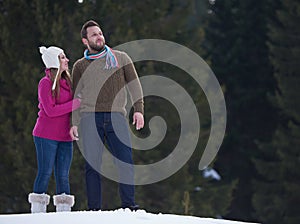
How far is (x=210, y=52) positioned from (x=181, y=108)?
21.4 feet

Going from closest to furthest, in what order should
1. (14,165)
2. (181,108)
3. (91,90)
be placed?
(91,90)
(14,165)
(181,108)

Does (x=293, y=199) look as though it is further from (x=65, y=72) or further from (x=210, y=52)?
(x=65, y=72)

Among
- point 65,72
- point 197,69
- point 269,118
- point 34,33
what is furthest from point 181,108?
point 65,72

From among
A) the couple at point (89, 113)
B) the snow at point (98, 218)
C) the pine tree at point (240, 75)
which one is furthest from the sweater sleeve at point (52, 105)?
the pine tree at point (240, 75)

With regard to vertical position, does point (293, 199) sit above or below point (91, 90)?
below

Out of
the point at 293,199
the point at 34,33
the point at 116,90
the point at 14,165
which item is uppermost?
the point at 34,33

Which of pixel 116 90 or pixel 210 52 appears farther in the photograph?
pixel 210 52

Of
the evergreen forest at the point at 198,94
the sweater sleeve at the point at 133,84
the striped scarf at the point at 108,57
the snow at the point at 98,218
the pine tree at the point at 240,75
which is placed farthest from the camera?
the pine tree at the point at 240,75

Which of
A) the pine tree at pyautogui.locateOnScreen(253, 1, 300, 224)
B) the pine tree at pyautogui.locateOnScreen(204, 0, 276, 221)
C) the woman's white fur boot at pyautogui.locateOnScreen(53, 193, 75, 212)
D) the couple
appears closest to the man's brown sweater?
the couple

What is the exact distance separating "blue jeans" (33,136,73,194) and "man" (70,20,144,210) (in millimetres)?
240

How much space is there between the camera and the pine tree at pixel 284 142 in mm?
20719

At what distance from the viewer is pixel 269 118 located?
23.8 meters

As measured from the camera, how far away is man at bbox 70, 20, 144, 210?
6.08m

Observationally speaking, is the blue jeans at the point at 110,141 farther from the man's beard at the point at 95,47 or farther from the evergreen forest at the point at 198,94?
the evergreen forest at the point at 198,94
